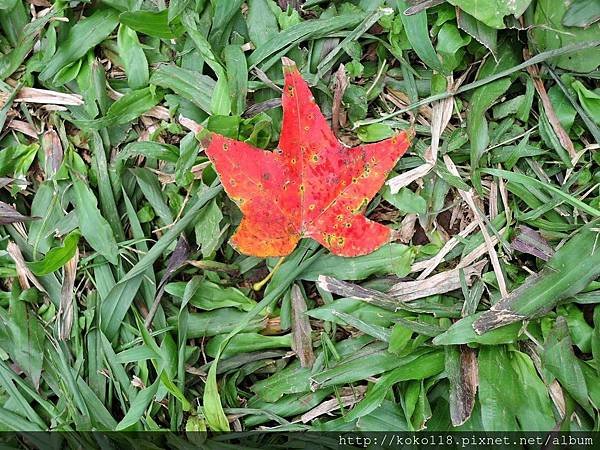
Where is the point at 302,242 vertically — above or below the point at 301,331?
above

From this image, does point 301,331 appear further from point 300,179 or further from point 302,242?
point 300,179

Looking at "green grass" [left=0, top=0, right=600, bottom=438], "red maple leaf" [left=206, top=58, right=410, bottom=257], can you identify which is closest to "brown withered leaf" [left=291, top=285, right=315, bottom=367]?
"green grass" [left=0, top=0, right=600, bottom=438]

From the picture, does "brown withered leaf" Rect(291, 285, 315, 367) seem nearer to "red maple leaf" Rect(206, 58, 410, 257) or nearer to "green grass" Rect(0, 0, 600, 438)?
"green grass" Rect(0, 0, 600, 438)

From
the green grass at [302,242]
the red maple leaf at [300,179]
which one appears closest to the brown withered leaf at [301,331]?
the green grass at [302,242]

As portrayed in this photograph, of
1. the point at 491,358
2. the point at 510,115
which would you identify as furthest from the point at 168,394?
the point at 510,115

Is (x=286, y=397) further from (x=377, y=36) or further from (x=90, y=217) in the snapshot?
(x=377, y=36)

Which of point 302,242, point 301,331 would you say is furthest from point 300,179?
point 301,331
